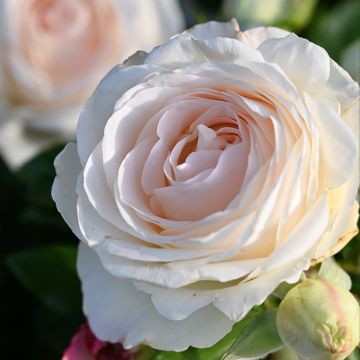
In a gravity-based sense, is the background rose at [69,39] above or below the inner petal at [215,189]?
below

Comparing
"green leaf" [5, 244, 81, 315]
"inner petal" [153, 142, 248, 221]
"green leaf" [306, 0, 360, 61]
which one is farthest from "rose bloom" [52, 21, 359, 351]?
"green leaf" [306, 0, 360, 61]

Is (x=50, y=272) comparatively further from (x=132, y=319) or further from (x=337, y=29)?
(x=337, y=29)

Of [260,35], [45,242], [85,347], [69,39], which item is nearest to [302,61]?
[260,35]

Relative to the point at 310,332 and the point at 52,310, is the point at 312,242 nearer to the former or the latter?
the point at 310,332

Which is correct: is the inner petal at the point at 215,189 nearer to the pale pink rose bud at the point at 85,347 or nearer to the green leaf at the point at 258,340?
the green leaf at the point at 258,340

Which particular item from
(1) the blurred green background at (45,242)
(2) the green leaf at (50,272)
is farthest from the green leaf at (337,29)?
(2) the green leaf at (50,272)

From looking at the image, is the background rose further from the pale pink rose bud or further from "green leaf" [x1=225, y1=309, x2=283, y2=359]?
"green leaf" [x1=225, y1=309, x2=283, y2=359]

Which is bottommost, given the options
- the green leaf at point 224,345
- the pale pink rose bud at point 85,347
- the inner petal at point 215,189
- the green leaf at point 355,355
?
the green leaf at point 355,355
